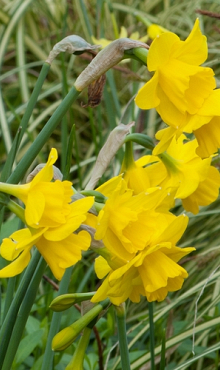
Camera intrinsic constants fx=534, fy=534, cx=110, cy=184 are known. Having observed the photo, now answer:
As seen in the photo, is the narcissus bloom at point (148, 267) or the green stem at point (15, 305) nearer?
the narcissus bloom at point (148, 267)

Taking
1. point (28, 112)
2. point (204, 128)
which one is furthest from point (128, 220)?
point (28, 112)

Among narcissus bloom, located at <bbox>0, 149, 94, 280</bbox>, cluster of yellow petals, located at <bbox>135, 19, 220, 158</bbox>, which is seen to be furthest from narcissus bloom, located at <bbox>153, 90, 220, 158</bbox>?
narcissus bloom, located at <bbox>0, 149, 94, 280</bbox>

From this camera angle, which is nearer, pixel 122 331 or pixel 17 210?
pixel 17 210

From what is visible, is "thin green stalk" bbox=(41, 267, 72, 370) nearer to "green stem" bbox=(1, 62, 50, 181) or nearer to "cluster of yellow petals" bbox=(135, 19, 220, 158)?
"green stem" bbox=(1, 62, 50, 181)

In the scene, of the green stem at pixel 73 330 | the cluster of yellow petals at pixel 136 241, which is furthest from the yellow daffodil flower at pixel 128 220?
the green stem at pixel 73 330

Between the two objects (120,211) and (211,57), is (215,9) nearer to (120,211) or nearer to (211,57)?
(211,57)

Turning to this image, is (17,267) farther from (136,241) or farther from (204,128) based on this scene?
(204,128)

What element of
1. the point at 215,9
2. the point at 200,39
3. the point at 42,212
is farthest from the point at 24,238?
the point at 215,9

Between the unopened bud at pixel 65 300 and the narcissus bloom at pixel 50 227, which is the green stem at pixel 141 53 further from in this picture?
the unopened bud at pixel 65 300

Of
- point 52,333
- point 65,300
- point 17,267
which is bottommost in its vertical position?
point 52,333
